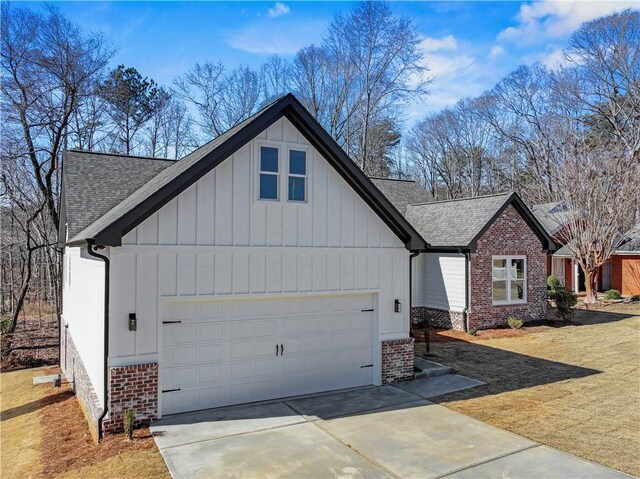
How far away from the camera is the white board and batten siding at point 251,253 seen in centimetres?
778

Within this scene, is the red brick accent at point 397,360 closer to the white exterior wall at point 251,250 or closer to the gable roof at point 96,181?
the white exterior wall at point 251,250

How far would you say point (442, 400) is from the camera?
9312 mm

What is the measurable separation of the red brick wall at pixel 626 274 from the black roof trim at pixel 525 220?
1363 cm

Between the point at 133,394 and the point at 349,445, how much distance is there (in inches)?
147

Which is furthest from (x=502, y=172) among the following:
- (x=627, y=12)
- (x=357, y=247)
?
(x=357, y=247)

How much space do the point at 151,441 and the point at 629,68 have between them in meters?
41.4

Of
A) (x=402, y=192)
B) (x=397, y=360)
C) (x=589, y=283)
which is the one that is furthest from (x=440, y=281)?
(x=589, y=283)

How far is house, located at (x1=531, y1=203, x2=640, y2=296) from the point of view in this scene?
92.2ft

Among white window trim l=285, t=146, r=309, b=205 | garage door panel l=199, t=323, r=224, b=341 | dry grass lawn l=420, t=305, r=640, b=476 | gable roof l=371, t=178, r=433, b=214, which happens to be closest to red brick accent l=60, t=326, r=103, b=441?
garage door panel l=199, t=323, r=224, b=341

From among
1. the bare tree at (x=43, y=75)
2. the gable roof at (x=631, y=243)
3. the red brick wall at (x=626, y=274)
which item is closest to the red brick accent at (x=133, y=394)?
the bare tree at (x=43, y=75)

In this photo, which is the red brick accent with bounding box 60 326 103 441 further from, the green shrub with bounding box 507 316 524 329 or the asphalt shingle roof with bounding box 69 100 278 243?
the green shrub with bounding box 507 316 524 329

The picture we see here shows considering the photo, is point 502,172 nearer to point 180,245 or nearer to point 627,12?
point 627,12

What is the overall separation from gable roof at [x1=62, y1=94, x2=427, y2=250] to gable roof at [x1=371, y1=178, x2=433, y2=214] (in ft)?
38.9

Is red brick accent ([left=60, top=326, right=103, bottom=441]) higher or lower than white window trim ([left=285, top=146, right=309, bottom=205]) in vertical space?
lower
